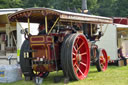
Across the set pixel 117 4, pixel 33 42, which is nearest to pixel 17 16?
pixel 33 42

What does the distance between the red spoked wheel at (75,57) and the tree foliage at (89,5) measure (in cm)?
1851

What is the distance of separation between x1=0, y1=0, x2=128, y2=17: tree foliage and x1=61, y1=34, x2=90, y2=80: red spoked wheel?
18.5 metres

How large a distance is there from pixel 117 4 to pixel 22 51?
31.1 m

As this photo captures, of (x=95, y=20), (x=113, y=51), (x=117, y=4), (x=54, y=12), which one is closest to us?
(x=54, y=12)

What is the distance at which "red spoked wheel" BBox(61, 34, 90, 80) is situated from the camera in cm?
682

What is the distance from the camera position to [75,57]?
24.4 ft

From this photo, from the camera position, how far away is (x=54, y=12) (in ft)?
21.7

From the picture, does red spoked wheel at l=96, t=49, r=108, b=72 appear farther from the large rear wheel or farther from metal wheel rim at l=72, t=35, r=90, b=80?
the large rear wheel

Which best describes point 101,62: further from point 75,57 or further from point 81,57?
point 75,57

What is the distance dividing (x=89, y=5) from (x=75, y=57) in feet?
76.2

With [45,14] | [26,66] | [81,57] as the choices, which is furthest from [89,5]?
[45,14]

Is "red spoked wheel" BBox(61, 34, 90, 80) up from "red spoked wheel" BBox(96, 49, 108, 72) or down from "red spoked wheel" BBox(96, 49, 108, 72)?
up

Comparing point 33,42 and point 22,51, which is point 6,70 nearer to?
point 22,51

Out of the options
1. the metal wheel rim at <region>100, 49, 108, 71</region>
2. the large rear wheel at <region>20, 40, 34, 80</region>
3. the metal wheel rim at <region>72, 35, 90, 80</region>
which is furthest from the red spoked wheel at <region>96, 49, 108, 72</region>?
the large rear wheel at <region>20, 40, 34, 80</region>
